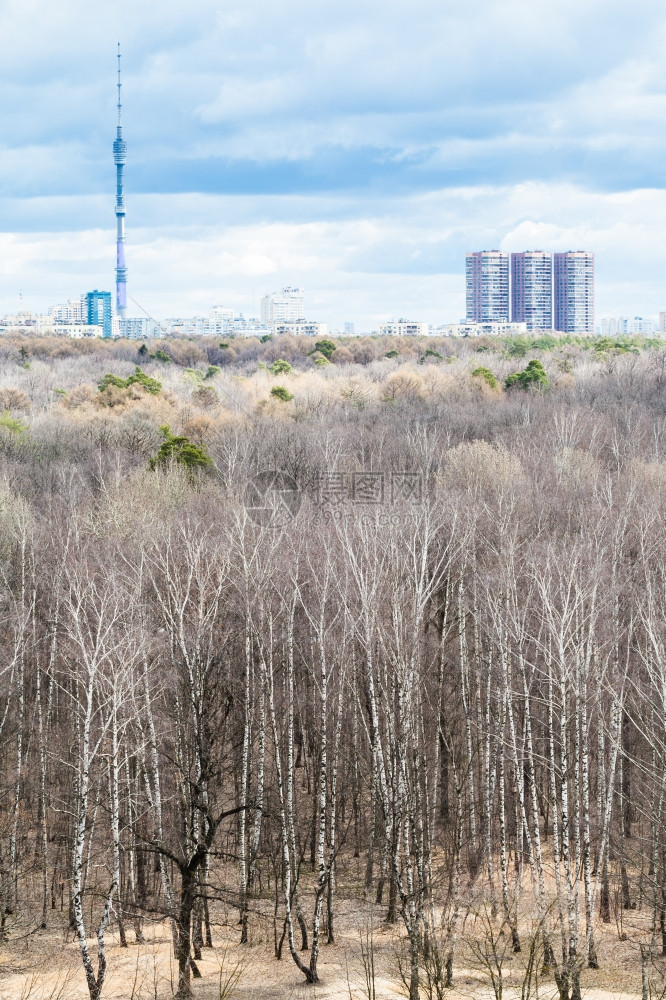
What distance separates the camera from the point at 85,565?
123ft

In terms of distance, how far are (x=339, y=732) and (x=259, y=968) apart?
6.33m

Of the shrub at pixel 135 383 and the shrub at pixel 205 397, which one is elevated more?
the shrub at pixel 135 383

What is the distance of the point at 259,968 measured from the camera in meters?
29.7

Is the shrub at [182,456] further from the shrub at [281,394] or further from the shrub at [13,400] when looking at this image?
the shrub at [13,400]

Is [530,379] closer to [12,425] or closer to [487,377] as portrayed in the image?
[487,377]

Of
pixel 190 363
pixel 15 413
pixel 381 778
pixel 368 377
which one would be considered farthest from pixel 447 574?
pixel 190 363

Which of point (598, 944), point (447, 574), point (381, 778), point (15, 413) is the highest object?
point (15, 413)

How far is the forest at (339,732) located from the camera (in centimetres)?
2803

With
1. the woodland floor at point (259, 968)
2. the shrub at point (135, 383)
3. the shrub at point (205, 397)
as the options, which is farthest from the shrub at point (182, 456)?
the woodland floor at point (259, 968)

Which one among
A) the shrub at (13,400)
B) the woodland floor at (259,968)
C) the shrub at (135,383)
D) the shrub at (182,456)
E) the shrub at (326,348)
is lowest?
the woodland floor at (259,968)

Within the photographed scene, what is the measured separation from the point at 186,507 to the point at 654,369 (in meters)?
47.4

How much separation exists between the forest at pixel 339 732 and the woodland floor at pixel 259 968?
104 mm

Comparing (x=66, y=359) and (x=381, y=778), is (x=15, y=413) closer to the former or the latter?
(x=66, y=359)

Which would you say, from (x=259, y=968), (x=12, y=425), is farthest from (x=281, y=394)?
(x=259, y=968)
